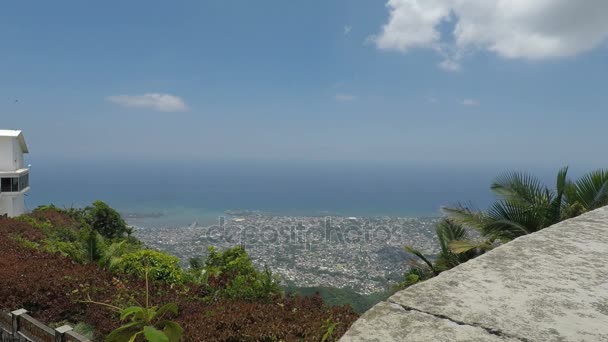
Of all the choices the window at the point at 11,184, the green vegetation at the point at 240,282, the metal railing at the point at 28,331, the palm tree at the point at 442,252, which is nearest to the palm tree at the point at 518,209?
the palm tree at the point at 442,252

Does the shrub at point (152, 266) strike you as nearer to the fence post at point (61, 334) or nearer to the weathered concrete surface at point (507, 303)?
the fence post at point (61, 334)

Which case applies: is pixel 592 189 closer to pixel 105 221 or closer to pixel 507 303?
pixel 507 303

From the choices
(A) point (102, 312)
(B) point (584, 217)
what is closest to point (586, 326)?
(B) point (584, 217)

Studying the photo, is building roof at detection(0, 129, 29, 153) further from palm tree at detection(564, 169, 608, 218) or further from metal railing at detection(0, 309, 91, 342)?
palm tree at detection(564, 169, 608, 218)

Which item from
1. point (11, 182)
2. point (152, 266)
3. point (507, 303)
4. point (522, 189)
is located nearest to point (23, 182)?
point (11, 182)

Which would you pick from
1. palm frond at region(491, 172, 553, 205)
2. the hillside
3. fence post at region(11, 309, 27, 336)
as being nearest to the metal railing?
fence post at region(11, 309, 27, 336)
